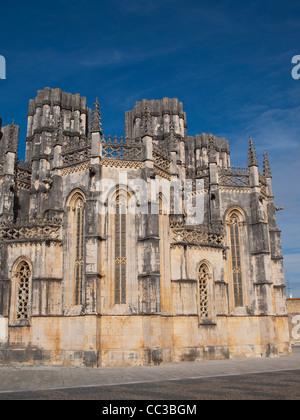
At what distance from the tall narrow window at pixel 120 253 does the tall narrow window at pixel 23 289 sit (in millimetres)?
5416

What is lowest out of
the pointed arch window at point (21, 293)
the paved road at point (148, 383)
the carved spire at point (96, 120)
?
the paved road at point (148, 383)

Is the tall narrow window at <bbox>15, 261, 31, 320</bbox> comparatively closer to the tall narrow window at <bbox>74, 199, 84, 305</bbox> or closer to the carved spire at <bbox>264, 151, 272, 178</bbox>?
the tall narrow window at <bbox>74, 199, 84, 305</bbox>

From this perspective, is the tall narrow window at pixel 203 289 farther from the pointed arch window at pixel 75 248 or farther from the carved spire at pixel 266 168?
the carved spire at pixel 266 168

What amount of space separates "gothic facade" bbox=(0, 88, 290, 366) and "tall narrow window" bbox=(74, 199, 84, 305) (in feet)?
0.20

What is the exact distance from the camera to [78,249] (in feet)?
85.0

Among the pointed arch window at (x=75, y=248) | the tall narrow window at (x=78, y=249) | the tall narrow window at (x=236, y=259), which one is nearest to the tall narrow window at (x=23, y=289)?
the pointed arch window at (x=75, y=248)

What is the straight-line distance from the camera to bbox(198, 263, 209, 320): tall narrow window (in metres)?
27.8

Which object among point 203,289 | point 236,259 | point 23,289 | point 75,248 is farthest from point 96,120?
point 236,259

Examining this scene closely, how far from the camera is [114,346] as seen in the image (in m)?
23.4

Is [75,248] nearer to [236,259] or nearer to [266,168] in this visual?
[236,259]

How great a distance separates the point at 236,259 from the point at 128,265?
10172 mm

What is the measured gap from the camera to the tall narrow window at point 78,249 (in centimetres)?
2522

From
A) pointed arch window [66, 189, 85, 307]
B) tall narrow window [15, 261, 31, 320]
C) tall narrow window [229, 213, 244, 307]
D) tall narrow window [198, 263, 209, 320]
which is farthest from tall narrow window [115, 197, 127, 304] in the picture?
tall narrow window [229, 213, 244, 307]
